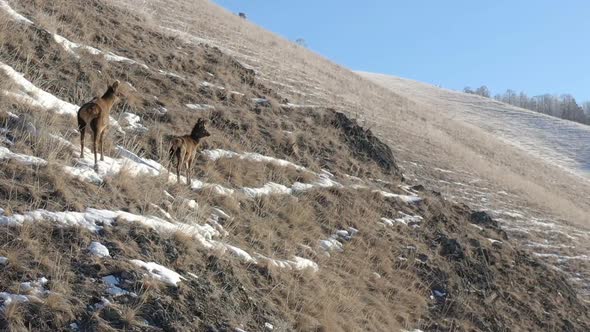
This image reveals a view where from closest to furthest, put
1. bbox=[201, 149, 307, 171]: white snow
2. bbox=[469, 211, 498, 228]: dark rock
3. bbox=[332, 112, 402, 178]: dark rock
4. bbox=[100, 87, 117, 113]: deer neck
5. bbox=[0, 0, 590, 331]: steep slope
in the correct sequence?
1. bbox=[0, 0, 590, 331]: steep slope
2. bbox=[100, 87, 117, 113]: deer neck
3. bbox=[201, 149, 307, 171]: white snow
4. bbox=[469, 211, 498, 228]: dark rock
5. bbox=[332, 112, 402, 178]: dark rock

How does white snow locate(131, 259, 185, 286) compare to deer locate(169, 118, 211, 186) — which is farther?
deer locate(169, 118, 211, 186)

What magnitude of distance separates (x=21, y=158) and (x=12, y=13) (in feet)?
18.5

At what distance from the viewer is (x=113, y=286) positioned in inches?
209

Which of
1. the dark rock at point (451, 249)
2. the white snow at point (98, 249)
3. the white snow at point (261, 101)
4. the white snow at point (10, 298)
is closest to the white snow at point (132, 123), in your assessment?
the white snow at point (98, 249)

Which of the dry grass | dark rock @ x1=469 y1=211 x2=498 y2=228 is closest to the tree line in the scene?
the dry grass

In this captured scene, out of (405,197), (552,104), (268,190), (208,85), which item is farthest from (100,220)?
(552,104)

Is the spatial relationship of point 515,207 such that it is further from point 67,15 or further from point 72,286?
point 72,286

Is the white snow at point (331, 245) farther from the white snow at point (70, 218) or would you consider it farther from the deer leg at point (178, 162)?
the white snow at point (70, 218)

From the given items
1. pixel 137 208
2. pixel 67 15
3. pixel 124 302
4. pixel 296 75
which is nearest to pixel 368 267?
pixel 137 208

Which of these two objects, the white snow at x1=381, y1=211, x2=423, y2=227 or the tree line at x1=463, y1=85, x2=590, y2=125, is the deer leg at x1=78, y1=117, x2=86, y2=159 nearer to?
the white snow at x1=381, y1=211, x2=423, y2=227

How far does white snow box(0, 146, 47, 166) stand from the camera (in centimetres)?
650

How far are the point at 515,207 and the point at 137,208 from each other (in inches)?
732

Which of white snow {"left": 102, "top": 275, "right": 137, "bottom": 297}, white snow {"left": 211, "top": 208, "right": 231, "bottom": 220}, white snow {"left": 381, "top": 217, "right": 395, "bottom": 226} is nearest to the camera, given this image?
white snow {"left": 102, "top": 275, "right": 137, "bottom": 297}

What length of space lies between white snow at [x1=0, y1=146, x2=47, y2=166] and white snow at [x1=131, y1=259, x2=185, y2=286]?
1.80 m
